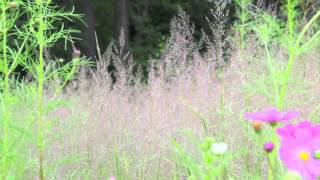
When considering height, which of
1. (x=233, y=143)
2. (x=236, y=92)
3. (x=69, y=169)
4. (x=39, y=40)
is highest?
(x=39, y=40)

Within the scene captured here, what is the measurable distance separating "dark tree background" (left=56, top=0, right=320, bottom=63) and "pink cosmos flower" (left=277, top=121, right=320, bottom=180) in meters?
12.2

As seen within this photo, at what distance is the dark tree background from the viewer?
1412 cm

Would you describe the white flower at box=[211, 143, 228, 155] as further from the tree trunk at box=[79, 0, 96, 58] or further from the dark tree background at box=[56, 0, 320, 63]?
the dark tree background at box=[56, 0, 320, 63]

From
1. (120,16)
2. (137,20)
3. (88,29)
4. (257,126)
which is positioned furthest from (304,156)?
(137,20)

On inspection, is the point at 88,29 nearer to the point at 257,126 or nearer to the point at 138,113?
the point at 138,113

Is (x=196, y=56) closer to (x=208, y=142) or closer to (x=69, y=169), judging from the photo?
(x=69, y=169)

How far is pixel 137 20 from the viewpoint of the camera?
1548 cm

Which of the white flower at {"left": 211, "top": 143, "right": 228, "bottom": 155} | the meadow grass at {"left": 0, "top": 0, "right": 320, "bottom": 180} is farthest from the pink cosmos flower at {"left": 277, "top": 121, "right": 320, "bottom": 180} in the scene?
the meadow grass at {"left": 0, "top": 0, "right": 320, "bottom": 180}

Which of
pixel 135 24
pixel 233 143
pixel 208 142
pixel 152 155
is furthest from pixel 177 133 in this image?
pixel 135 24

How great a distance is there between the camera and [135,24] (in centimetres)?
1573

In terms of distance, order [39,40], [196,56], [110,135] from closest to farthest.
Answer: [39,40] → [110,135] → [196,56]

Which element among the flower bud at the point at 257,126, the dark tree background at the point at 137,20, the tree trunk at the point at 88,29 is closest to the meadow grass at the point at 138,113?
the flower bud at the point at 257,126

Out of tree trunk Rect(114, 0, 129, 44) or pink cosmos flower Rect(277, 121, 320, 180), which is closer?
pink cosmos flower Rect(277, 121, 320, 180)

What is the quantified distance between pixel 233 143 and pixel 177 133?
0.40m
